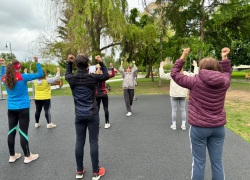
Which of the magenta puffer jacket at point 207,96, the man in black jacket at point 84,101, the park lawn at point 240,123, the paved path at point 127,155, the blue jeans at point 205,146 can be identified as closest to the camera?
the magenta puffer jacket at point 207,96

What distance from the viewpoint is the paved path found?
8.71ft

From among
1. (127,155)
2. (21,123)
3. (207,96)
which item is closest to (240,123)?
(127,155)

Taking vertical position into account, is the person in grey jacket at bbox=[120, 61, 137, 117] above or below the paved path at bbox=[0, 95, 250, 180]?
above

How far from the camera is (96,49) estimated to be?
13.7 m

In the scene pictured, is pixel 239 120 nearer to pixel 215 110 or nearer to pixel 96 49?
pixel 215 110

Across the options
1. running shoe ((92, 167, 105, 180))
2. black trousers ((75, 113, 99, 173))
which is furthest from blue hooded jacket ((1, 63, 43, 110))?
running shoe ((92, 167, 105, 180))

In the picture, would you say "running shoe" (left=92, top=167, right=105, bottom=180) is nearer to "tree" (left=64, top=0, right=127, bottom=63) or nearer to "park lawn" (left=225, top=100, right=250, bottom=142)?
"park lawn" (left=225, top=100, right=250, bottom=142)

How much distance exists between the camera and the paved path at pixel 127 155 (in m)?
2.66

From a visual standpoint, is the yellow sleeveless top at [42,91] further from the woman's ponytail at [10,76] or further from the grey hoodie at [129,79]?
the grey hoodie at [129,79]

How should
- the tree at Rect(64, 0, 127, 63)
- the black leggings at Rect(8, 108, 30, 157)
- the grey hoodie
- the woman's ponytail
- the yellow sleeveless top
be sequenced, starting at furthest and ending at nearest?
the tree at Rect(64, 0, 127, 63) < the grey hoodie < the yellow sleeveless top < the black leggings at Rect(8, 108, 30, 157) < the woman's ponytail

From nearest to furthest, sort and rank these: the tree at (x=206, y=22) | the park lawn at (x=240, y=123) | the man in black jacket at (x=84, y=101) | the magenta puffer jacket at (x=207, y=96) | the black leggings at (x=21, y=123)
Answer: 1. the magenta puffer jacket at (x=207, y=96)
2. the man in black jacket at (x=84, y=101)
3. the black leggings at (x=21, y=123)
4. the park lawn at (x=240, y=123)
5. the tree at (x=206, y=22)

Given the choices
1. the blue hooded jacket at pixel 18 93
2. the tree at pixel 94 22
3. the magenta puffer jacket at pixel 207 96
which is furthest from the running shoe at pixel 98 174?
the tree at pixel 94 22

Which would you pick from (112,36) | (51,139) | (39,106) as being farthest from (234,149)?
(112,36)

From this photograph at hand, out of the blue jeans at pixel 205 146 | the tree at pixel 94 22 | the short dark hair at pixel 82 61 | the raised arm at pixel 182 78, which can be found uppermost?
the tree at pixel 94 22
